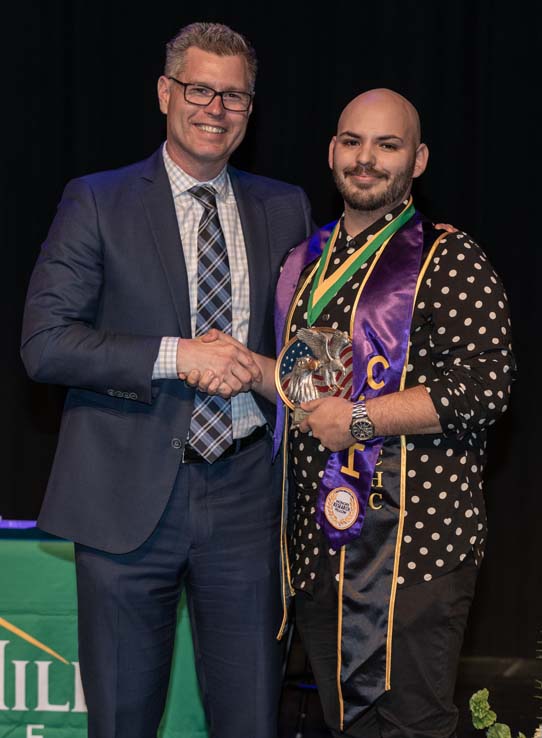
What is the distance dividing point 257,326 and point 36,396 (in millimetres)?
2092

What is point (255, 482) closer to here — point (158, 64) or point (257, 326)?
point (257, 326)

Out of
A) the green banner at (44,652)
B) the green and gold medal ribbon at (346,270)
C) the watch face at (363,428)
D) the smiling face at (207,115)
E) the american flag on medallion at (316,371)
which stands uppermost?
the smiling face at (207,115)

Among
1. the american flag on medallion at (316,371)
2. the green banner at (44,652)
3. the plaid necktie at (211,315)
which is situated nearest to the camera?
the american flag on medallion at (316,371)

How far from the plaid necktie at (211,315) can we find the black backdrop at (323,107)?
1678 millimetres

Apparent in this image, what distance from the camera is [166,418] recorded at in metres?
2.52

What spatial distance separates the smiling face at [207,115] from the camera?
8.41ft

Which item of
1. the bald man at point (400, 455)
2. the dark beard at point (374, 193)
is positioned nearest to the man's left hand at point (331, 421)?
the bald man at point (400, 455)

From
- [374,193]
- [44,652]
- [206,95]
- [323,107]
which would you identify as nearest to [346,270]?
[374,193]

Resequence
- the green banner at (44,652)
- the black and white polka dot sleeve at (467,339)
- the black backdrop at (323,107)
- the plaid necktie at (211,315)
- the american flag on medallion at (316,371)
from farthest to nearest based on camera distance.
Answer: the black backdrop at (323,107), the green banner at (44,652), the plaid necktie at (211,315), the american flag on medallion at (316,371), the black and white polka dot sleeve at (467,339)

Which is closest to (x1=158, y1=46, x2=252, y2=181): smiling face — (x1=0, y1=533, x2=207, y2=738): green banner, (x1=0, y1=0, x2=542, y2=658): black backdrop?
(x1=0, y1=533, x2=207, y2=738): green banner

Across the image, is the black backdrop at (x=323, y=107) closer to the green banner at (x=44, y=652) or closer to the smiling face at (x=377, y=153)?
the green banner at (x=44, y=652)

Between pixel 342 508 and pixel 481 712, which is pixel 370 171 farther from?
pixel 481 712

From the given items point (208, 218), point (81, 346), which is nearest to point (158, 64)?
point (208, 218)

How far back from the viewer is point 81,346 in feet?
8.05
